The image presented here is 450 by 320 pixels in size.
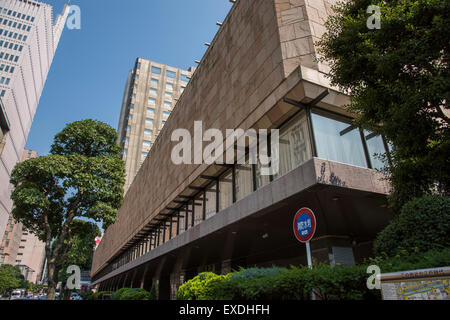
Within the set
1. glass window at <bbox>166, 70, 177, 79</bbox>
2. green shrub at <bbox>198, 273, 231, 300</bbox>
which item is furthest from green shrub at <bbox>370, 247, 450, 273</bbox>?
glass window at <bbox>166, 70, 177, 79</bbox>

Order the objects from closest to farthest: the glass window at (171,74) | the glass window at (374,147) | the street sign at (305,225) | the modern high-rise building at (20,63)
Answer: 1. the street sign at (305,225)
2. the glass window at (374,147)
3. the glass window at (171,74)
4. the modern high-rise building at (20,63)

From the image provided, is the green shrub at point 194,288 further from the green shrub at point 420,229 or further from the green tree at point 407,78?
the green tree at point 407,78

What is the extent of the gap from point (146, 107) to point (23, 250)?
119128 mm

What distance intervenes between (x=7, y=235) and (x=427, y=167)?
141 meters

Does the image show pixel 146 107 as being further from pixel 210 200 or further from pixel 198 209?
pixel 210 200

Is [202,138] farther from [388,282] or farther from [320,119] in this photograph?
[388,282]

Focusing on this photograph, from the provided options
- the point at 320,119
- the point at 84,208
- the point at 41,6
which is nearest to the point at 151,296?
the point at 84,208

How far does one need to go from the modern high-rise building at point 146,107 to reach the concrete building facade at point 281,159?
49.1m

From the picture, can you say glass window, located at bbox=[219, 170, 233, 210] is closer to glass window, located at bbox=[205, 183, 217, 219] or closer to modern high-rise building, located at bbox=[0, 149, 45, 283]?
glass window, located at bbox=[205, 183, 217, 219]

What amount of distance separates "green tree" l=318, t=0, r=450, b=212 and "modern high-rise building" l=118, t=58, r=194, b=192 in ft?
188

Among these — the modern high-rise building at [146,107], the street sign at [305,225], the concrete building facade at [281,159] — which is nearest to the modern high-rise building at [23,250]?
the modern high-rise building at [146,107]

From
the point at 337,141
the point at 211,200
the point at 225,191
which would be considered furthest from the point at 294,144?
the point at 211,200

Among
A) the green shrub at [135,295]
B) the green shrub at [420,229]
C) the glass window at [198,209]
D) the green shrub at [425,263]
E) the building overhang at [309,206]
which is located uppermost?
the glass window at [198,209]

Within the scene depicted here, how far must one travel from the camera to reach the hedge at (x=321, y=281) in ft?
15.3
